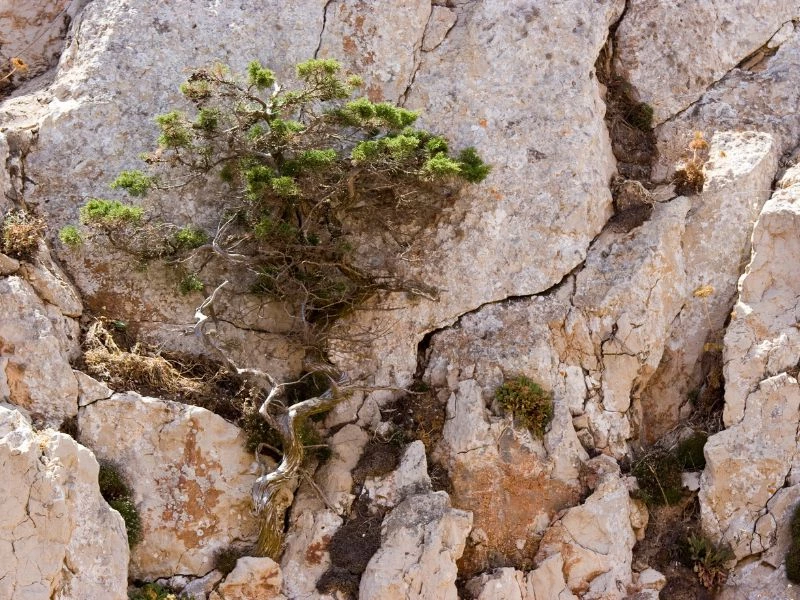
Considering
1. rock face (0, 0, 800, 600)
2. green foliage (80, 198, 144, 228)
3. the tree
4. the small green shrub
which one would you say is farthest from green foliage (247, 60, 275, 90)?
the small green shrub

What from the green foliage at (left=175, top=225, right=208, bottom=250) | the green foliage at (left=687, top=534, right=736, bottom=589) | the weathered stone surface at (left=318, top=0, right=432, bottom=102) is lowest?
the green foliage at (left=687, top=534, right=736, bottom=589)

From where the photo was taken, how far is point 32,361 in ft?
36.8

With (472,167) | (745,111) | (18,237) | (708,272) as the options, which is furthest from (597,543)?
(18,237)

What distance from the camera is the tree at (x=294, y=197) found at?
1228 cm

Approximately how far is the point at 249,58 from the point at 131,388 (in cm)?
554

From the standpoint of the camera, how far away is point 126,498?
37.5 ft

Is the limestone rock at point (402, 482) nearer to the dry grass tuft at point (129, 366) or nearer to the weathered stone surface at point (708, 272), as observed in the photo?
the dry grass tuft at point (129, 366)

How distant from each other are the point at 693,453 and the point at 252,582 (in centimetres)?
614

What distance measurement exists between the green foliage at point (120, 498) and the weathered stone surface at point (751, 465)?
7.36 m

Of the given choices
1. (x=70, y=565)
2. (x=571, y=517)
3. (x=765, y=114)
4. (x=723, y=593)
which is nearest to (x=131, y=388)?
(x=70, y=565)

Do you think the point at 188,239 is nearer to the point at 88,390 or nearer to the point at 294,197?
the point at 294,197

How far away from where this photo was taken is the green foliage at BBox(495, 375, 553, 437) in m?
12.3

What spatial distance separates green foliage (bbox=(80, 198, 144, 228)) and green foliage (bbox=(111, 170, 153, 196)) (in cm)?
29

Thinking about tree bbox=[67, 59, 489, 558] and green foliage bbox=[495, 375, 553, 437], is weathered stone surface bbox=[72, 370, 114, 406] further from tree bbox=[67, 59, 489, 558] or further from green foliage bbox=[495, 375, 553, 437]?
green foliage bbox=[495, 375, 553, 437]
